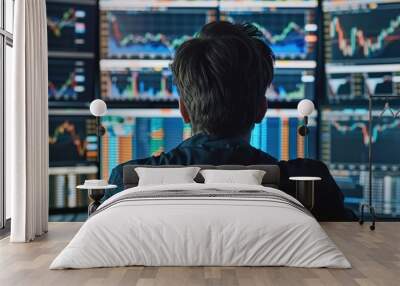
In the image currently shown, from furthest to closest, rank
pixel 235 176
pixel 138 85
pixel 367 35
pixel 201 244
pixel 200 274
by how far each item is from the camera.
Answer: pixel 138 85
pixel 367 35
pixel 235 176
pixel 201 244
pixel 200 274

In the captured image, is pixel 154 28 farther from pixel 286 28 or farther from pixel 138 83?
pixel 286 28

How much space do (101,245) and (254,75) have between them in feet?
10.5

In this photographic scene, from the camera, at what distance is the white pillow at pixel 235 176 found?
5.90m

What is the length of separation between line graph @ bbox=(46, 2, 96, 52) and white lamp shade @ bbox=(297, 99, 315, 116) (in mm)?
A: 2560

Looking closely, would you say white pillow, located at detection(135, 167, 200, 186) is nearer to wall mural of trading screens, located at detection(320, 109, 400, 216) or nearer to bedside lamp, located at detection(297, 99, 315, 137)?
bedside lamp, located at detection(297, 99, 315, 137)

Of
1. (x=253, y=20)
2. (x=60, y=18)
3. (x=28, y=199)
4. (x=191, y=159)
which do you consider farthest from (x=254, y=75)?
(x=28, y=199)

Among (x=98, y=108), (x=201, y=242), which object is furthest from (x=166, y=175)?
(x=201, y=242)

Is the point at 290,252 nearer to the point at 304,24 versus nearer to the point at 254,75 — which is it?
the point at 254,75

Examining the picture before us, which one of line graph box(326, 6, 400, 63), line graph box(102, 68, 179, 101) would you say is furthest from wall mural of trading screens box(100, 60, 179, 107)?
line graph box(326, 6, 400, 63)

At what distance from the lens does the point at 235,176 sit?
19.5ft

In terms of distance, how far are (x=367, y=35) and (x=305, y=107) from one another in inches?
47.3

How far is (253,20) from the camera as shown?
672 centimetres

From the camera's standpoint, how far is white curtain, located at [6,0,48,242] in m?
5.39

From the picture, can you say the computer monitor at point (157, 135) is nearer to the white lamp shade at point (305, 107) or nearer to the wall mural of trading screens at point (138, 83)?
the wall mural of trading screens at point (138, 83)
